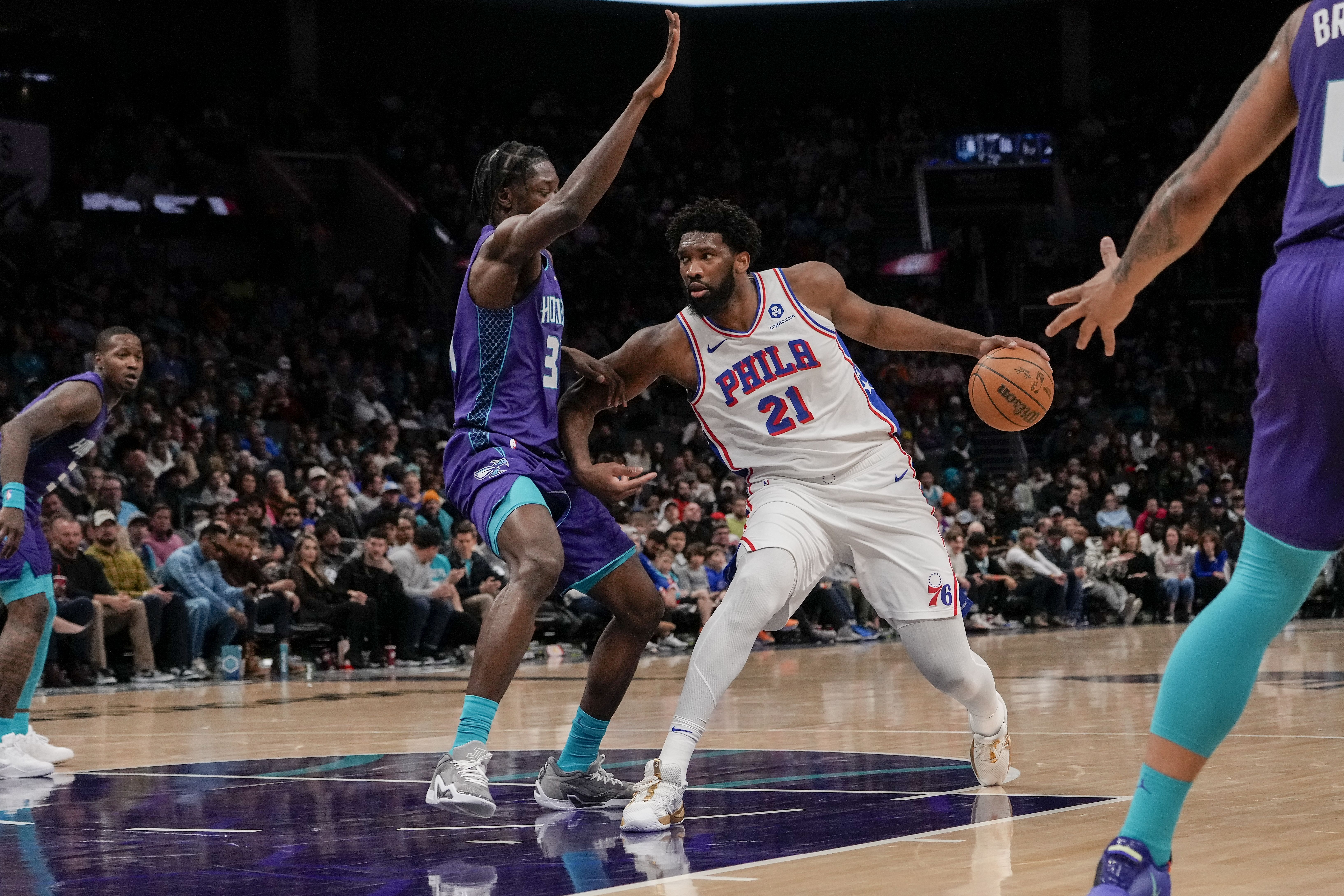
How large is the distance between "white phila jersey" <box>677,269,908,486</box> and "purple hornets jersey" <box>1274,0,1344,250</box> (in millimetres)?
2376

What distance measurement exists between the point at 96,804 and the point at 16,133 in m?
16.7

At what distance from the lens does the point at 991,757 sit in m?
4.96

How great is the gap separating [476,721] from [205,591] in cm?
797

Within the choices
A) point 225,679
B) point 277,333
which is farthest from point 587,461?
point 277,333

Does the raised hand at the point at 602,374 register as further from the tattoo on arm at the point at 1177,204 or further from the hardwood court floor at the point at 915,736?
the tattoo on arm at the point at 1177,204

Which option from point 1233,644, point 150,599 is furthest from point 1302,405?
point 150,599

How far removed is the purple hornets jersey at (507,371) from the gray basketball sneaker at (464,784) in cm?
102

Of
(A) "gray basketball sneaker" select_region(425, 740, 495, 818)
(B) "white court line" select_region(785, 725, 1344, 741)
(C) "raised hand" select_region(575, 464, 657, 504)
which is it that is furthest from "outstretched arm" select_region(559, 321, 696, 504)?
(B) "white court line" select_region(785, 725, 1344, 741)

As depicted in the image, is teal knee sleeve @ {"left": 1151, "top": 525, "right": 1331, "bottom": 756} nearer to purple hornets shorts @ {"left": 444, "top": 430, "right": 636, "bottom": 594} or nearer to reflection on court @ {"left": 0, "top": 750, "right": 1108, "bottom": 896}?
reflection on court @ {"left": 0, "top": 750, "right": 1108, "bottom": 896}

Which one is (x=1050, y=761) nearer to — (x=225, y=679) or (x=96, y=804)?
(x=96, y=804)

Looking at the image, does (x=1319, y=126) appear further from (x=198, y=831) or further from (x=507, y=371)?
(x=198, y=831)

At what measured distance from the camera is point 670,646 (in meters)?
14.5

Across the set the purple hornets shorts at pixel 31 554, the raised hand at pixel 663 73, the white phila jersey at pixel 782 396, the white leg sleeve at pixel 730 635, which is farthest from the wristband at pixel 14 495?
the raised hand at pixel 663 73

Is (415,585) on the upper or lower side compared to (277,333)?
lower
